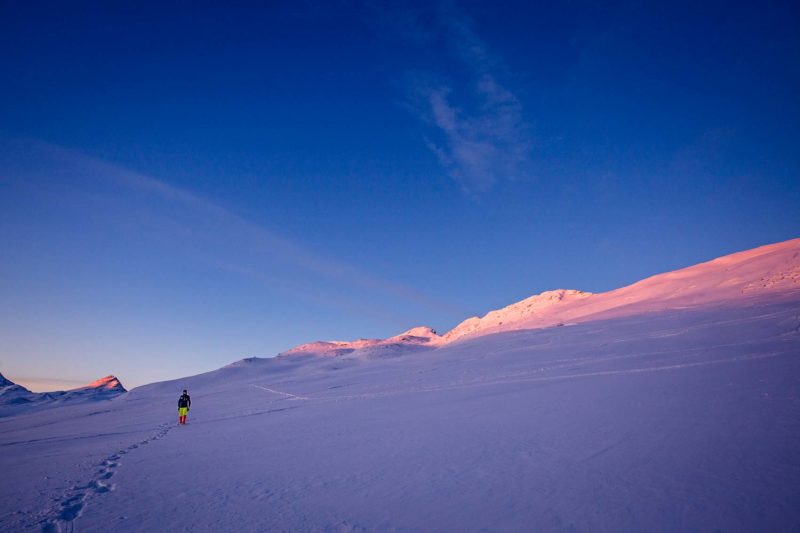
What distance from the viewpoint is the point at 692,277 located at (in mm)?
43344

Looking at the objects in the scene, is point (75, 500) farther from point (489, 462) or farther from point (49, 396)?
point (49, 396)

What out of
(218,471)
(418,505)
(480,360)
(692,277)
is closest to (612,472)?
(418,505)

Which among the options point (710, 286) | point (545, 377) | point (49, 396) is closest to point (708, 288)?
point (710, 286)

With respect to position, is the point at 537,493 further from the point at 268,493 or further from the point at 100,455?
the point at 100,455

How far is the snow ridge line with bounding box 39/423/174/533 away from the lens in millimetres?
6389

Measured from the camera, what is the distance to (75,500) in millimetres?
7637

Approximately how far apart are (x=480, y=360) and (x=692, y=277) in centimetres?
2907

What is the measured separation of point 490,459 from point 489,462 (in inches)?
6.8

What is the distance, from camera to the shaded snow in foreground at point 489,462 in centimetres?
584

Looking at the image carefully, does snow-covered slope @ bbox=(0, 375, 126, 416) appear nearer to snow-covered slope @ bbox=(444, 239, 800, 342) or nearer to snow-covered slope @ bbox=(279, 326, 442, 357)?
snow-covered slope @ bbox=(279, 326, 442, 357)

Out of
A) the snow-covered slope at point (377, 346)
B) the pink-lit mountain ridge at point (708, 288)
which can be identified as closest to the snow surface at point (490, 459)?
the pink-lit mountain ridge at point (708, 288)

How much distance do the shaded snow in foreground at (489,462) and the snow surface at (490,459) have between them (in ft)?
0.13

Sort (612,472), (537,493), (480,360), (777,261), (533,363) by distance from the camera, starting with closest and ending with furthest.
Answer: (537,493), (612,472), (533,363), (480,360), (777,261)

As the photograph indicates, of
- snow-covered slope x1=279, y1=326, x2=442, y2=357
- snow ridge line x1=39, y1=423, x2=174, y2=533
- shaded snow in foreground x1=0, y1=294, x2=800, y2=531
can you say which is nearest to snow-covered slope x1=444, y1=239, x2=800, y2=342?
shaded snow in foreground x1=0, y1=294, x2=800, y2=531
